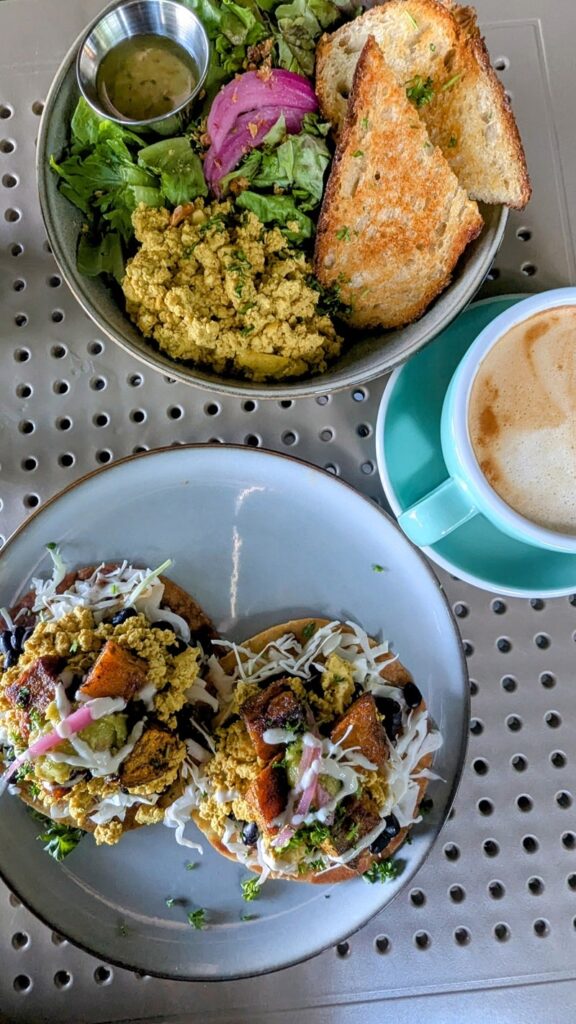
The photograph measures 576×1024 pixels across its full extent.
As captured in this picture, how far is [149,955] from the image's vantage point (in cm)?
114

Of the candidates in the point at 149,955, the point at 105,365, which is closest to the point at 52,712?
the point at 149,955

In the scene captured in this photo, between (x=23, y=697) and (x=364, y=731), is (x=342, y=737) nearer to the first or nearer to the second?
(x=364, y=731)

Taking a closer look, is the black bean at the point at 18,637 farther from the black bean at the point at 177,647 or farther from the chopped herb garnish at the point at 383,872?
the chopped herb garnish at the point at 383,872

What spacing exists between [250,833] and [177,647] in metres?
0.30

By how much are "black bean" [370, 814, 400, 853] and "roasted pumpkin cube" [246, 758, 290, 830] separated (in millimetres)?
165

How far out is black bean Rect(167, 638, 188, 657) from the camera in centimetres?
111

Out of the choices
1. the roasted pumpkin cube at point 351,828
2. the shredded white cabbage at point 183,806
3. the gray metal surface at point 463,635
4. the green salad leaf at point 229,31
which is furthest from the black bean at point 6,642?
the green salad leaf at point 229,31

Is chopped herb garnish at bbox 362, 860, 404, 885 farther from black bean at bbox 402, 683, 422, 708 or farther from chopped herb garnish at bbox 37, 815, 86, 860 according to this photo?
chopped herb garnish at bbox 37, 815, 86, 860

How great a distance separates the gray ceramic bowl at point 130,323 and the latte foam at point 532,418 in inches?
4.4

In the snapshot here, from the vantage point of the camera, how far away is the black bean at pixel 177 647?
1.11 meters

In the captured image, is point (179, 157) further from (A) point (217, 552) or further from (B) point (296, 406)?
(A) point (217, 552)

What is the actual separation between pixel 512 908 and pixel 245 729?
22.0 inches

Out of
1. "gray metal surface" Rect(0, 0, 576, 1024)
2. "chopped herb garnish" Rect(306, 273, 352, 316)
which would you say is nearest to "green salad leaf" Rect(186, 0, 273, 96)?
"chopped herb garnish" Rect(306, 273, 352, 316)

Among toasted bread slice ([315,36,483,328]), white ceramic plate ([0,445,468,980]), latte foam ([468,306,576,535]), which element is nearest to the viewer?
toasted bread slice ([315,36,483,328])
